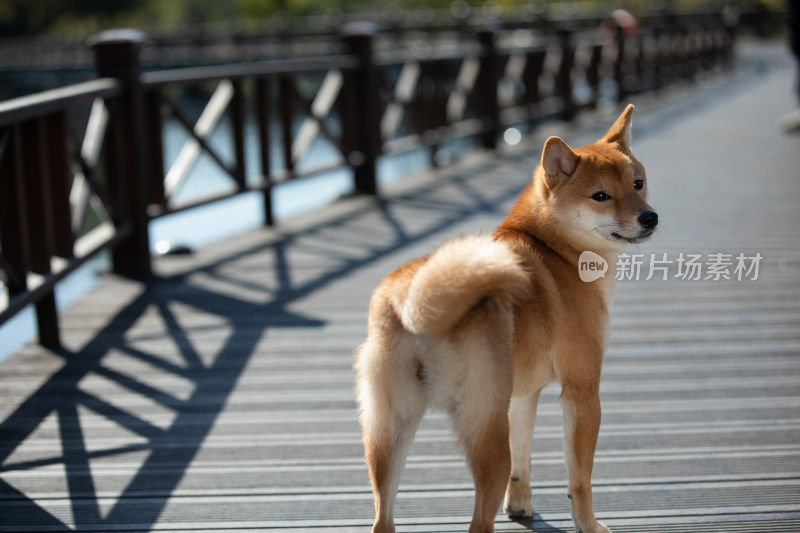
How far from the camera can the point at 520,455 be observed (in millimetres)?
2623

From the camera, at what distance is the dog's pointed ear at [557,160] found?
245cm

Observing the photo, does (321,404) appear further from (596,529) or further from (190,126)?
(190,126)

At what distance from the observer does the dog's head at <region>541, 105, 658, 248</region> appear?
2418mm

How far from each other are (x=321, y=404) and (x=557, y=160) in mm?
1591

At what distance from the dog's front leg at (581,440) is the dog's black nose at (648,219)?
462 millimetres

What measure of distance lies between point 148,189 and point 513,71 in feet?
23.6

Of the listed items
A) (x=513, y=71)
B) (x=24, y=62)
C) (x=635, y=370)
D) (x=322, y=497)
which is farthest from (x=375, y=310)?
(x=24, y=62)

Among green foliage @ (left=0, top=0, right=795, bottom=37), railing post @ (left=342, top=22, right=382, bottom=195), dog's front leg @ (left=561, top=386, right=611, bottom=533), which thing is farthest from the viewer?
green foliage @ (left=0, top=0, right=795, bottom=37)

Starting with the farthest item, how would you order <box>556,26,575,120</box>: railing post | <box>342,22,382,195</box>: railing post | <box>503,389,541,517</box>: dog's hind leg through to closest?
<box>556,26,575,120</box>: railing post < <box>342,22,382,195</box>: railing post < <box>503,389,541,517</box>: dog's hind leg

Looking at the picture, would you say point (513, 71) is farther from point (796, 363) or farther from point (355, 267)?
point (796, 363)

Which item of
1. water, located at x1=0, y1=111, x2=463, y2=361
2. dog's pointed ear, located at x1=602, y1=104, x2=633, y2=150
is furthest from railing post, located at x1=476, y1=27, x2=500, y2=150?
dog's pointed ear, located at x1=602, y1=104, x2=633, y2=150

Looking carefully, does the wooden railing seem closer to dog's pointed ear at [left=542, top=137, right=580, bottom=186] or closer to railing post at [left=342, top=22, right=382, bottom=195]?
railing post at [left=342, top=22, right=382, bottom=195]

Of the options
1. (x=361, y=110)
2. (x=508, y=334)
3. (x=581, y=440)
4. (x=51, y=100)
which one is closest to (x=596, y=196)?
(x=508, y=334)

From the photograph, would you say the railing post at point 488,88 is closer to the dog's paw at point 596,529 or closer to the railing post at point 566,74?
the railing post at point 566,74
